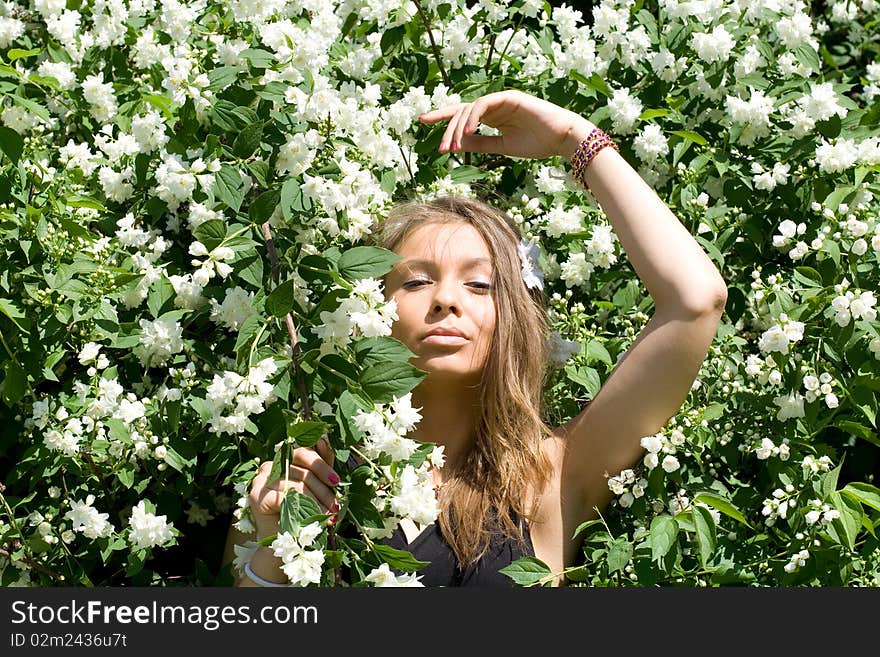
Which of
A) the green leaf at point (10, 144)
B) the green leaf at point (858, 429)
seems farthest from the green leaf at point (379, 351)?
the green leaf at point (858, 429)

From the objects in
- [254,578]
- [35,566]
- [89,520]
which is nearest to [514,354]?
[254,578]

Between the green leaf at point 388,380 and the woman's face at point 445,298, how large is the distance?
14.8 inches

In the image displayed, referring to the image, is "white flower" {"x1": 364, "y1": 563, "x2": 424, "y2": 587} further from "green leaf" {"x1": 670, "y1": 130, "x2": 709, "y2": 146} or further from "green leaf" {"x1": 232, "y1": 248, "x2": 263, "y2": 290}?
"green leaf" {"x1": 670, "y1": 130, "x2": 709, "y2": 146}

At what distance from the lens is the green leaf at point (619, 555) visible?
91.4 inches

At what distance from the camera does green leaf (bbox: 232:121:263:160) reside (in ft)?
7.42

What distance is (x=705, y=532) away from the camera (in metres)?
2.23

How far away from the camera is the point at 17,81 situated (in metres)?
2.81

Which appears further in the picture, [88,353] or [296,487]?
[88,353]

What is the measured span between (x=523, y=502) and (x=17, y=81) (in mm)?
1668

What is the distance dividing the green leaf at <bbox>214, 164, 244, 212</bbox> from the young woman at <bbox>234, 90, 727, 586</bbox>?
0.47 m

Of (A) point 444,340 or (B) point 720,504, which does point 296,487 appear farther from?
(B) point 720,504

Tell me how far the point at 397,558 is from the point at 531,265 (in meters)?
0.96

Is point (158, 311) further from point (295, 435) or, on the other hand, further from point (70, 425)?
point (295, 435)

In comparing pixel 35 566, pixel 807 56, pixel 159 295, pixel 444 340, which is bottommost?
pixel 35 566
